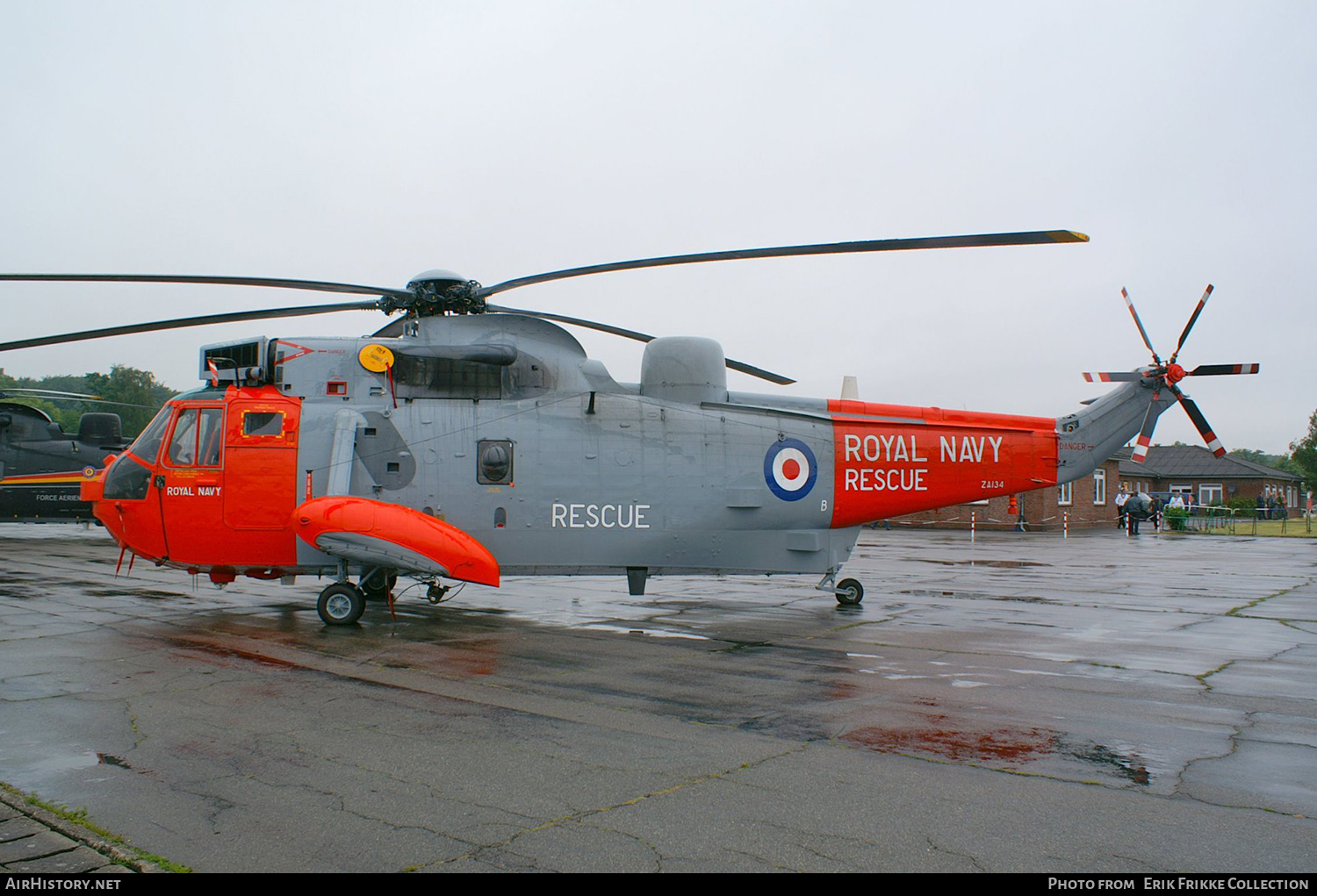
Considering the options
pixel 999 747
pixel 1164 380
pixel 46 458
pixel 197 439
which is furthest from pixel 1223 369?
pixel 46 458

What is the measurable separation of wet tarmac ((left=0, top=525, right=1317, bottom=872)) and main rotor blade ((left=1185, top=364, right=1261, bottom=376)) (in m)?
3.69

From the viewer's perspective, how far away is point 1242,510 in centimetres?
5778

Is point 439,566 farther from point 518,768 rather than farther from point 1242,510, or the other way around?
point 1242,510

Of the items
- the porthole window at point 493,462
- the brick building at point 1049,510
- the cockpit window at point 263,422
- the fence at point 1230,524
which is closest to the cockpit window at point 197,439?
the cockpit window at point 263,422

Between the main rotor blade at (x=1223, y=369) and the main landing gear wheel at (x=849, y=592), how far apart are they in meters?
6.10

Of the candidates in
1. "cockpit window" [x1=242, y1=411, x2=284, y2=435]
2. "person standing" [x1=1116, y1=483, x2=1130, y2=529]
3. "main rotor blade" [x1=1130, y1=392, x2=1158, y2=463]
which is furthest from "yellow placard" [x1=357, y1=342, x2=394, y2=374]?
"person standing" [x1=1116, y1=483, x2=1130, y2=529]

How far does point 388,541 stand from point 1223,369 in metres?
12.4

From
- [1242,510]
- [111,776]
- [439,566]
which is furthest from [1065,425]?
[1242,510]

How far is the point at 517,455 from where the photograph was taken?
A: 40.5ft

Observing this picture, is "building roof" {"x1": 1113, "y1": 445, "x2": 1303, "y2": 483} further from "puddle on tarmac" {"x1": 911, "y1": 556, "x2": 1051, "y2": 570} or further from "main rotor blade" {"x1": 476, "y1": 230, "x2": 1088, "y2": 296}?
"main rotor blade" {"x1": 476, "y1": 230, "x2": 1088, "y2": 296}

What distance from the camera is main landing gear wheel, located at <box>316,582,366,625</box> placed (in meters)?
11.4

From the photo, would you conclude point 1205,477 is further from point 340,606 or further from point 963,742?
point 963,742

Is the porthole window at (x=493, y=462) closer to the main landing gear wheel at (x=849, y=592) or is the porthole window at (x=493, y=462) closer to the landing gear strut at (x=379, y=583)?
the landing gear strut at (x=379, y=583)

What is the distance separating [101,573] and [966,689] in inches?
693
